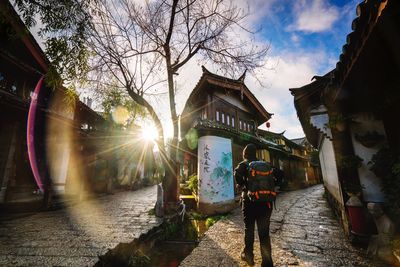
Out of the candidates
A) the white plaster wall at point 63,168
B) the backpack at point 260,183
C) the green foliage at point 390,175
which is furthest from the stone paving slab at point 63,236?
the green foliage at point 390,175

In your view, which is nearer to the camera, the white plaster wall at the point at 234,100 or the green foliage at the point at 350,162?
the green foliage at the point at 350,162

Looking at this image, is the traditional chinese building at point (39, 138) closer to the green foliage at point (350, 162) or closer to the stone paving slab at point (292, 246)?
the stone paving slab at point (292, 246)

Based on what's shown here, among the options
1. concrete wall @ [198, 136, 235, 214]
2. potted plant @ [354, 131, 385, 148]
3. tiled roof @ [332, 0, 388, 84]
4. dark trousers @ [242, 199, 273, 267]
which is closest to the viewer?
tiled roof @ [332, 0, 388, 84]

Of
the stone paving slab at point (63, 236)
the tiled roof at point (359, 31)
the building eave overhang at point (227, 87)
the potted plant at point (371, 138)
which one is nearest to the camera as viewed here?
the tiled roof at point (359, 31)

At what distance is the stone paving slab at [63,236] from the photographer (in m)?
3.56

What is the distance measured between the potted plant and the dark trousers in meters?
3.14

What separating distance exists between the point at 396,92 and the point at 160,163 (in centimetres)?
825

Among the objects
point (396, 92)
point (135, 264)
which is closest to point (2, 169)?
point (135, 264)

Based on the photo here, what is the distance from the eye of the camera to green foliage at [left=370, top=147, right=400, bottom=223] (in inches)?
147

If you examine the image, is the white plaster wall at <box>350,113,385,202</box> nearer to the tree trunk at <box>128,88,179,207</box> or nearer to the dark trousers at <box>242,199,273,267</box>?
the dark trousers at <box>242,199,273,267</box>

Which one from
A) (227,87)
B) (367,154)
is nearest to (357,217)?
(367,154)

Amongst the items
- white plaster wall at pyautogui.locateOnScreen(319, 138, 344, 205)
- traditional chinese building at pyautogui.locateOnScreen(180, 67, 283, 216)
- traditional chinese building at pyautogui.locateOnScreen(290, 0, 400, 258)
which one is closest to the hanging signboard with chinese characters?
traditional chinese building at pyautogui.locateOnScreen(180, 67, 283, 216)

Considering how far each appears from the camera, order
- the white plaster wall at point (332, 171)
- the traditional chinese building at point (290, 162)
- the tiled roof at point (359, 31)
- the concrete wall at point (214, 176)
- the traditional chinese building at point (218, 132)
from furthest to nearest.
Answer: the traditional chinese building at point (290, 162) < the traditional chinese building at point (218, 132) < the concrete wall at point (214, 176) < the white plaster wall at point (332, 171) < the tiled roof at point (359, 31)

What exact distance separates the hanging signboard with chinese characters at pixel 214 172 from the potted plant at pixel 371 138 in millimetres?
6271
